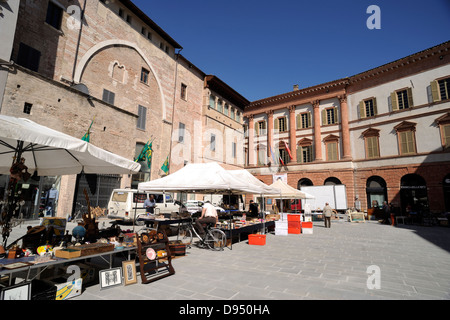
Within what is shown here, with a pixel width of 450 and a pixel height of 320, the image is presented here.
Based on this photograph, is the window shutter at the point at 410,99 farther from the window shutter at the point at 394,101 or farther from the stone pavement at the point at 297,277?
the stone pavement at the point at 297,277

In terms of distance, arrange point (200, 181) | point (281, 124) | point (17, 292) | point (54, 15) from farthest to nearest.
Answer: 1. point (281, 124)
2. point (54, 15)
3. point (200, 181)
4. point (17, 292)

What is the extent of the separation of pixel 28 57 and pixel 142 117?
8190 mm

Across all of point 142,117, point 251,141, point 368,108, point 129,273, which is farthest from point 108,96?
point 368,108

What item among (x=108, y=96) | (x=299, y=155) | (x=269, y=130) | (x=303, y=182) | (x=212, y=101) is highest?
(x=212, y=101)

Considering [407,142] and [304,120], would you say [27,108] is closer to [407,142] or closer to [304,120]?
[304,120]

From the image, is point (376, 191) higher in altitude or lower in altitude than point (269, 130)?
lower

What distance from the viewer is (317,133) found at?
28188 mm

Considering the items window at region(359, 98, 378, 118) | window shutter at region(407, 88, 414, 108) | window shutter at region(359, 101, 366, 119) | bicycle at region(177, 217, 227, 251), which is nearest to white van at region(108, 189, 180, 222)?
bicycle at region(177, 217, 227, 251)

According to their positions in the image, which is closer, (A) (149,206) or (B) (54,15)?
(A) (149,206)

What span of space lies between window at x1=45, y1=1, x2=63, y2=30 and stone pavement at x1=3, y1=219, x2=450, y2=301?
16.5 meters

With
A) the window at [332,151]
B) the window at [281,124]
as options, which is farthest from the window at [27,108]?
the window at [332,151]

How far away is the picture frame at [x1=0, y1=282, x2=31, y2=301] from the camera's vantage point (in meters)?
2.96
